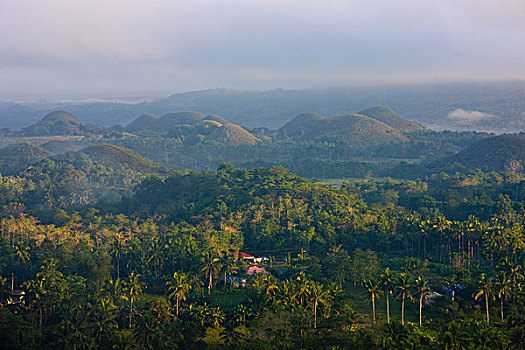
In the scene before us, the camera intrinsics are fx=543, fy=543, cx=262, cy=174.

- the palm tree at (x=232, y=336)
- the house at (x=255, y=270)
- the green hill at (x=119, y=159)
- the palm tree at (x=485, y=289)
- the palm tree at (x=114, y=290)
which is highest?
the green hill at (x=119, y=159)

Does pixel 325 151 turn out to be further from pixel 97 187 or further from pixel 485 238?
pixel 485 238

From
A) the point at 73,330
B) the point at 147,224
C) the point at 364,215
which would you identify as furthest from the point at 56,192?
the point at 73,330

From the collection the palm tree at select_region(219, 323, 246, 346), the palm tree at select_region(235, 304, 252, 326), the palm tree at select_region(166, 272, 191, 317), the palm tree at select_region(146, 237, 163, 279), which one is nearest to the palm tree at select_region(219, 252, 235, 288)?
the palm tree at select_region(166, 272, 191, 317)

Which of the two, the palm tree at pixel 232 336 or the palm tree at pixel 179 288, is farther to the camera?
the palm tree at pixel 179 288

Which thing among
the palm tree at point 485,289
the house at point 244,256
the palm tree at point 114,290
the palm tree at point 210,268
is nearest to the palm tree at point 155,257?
the palm tree at point 210,268

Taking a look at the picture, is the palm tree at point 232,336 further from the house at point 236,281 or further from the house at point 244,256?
the house at point 244,256

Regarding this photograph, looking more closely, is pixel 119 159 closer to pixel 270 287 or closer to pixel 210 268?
pixel 210 268
